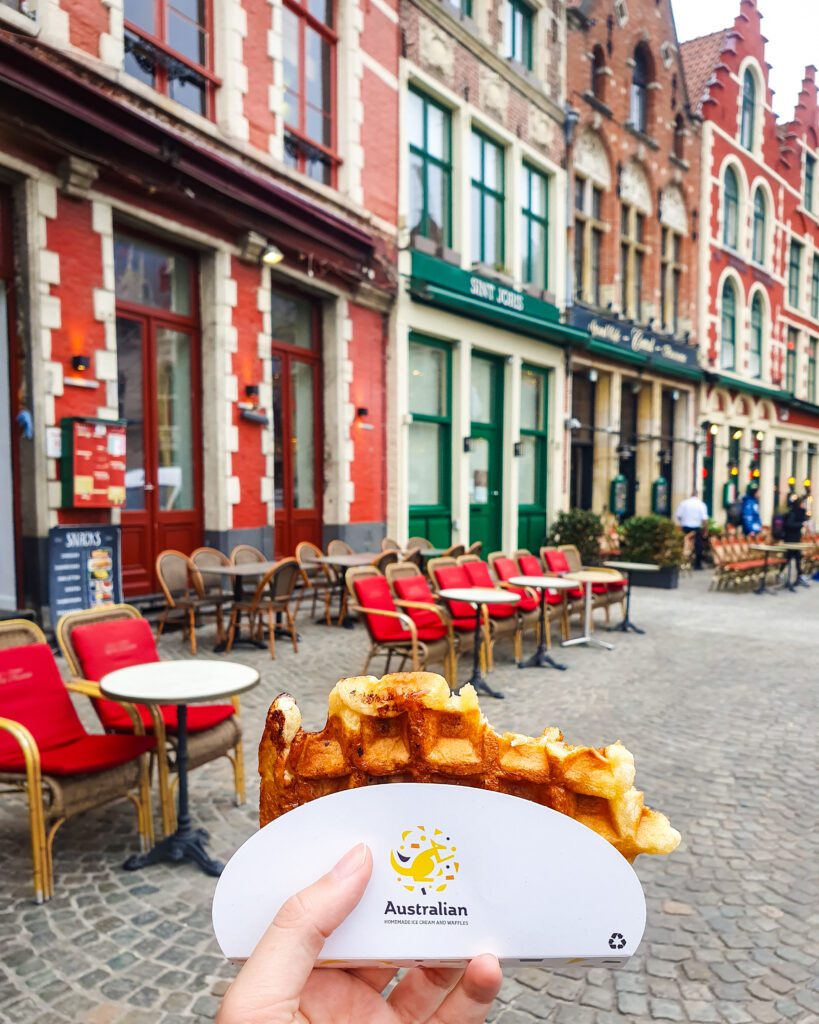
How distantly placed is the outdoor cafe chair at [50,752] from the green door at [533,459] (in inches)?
508

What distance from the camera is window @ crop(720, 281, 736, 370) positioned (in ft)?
75.5

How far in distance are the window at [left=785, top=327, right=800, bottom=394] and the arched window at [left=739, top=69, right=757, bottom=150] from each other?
7.24 metres

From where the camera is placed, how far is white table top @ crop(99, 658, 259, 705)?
10.3 feet

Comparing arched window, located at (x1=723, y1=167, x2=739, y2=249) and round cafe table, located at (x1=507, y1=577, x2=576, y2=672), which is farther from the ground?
arched window, located at (x1=723, y1=167, x2=739, y2=249)

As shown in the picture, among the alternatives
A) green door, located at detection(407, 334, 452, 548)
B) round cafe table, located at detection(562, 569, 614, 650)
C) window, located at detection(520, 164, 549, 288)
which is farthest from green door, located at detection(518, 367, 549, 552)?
round cafe table, located at detection(562, 569, 614, 650)

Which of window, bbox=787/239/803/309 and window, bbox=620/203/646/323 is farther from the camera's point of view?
window, bbox=787/239/803/309

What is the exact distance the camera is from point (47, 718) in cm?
353

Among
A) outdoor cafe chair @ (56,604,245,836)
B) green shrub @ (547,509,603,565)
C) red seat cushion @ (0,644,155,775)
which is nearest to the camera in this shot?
red seat cushion @ (0,644,155,775)

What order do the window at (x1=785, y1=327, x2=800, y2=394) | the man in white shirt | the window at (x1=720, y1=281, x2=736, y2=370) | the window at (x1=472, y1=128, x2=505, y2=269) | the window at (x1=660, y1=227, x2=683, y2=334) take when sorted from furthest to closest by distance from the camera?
the window at (x1=785, y1=327, x2=800, y2=394) → the window at (x1=720, y1=281, x2=736, y2=370) → the window at (x1=660, y1=227, x2=683, y2=334) → the man in white shirt → the window at (x1=472, y1=128, x2=505, y2=269)

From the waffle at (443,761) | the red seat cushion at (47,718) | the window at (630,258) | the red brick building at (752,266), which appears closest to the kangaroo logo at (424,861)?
the waffle at (443,761)

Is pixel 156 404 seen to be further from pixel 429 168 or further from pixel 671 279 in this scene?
pixel 671 279

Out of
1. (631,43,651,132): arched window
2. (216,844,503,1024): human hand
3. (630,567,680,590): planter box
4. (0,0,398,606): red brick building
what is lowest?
(630,567,680,590): planter box

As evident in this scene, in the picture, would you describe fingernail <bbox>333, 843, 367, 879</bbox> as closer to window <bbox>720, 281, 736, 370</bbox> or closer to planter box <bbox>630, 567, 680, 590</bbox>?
planter box <bbox>630, 567, 680, 590</bbox>

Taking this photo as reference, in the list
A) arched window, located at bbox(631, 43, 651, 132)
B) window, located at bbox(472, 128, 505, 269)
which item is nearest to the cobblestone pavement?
window, located at bbox(472, 128, 505, 269)
